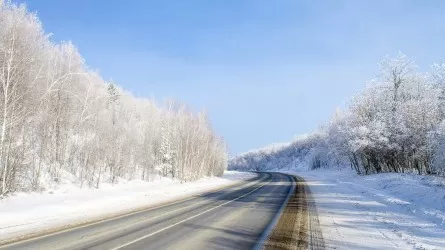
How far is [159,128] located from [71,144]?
36.6 m

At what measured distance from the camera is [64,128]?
40.9 m

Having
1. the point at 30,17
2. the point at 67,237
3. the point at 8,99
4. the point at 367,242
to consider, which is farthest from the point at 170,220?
the point at 30,17

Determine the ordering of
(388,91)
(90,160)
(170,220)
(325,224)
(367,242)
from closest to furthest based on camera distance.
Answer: (367,242) < (325,224) < (170,220) < (90,160) < (388,91)

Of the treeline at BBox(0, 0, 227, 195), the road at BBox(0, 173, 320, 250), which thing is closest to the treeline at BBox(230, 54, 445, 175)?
the treeline at BBox(0, 0, 227, 195)

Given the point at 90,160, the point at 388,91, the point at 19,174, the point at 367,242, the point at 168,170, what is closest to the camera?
the point at 367,242

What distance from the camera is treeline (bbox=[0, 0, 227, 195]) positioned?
75.2 ft

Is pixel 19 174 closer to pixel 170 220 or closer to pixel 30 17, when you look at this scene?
pixel 30 17

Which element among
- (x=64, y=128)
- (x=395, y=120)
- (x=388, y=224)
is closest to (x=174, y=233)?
(x=388, y=224)

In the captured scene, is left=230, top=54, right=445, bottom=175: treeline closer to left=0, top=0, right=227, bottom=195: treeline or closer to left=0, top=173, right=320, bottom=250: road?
left=0, top=0, right=227, bottom=195: treeline

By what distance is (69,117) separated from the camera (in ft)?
138

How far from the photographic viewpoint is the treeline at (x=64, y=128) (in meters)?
22.9

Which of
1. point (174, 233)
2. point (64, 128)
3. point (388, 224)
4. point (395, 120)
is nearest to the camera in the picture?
point (174, 233)

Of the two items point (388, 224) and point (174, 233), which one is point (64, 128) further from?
point (388, 224)

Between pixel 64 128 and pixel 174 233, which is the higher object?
pixel 64 128
